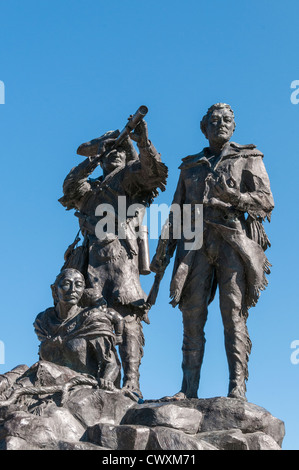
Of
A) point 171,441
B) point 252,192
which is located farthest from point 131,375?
point 171,441

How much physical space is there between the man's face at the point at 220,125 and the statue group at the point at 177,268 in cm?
1

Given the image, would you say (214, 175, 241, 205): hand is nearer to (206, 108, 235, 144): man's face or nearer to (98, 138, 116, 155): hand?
(206, 108, 235, 144): man's face

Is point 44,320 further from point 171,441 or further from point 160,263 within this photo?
point 171,441

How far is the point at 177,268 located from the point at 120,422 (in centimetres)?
217

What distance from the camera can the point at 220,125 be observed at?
11.4 m

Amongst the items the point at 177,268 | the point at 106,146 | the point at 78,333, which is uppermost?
the point at 106,146

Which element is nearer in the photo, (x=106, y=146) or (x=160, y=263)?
(x=160, y=263)

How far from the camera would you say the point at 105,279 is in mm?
12133

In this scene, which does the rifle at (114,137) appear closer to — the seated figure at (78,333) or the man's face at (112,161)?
the man's face at (112,161)

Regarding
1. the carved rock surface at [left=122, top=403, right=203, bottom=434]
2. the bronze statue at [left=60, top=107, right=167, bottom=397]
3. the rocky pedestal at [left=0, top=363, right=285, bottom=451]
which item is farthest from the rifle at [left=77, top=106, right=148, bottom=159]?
the carved rock surface at [left=122, top=403, right=203, bottom=434]
